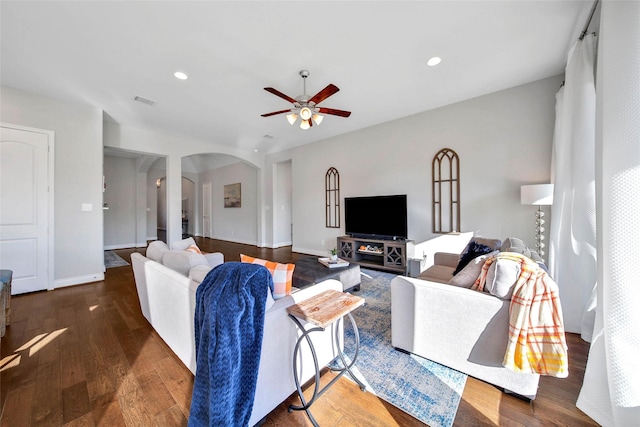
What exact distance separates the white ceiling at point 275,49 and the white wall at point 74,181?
267 mm

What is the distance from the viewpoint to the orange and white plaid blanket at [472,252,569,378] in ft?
4.00

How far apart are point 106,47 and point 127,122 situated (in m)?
2.48

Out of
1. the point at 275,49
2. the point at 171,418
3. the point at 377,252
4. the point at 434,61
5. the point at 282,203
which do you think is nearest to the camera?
the point at 171,418

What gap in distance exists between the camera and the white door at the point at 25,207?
3.05 m

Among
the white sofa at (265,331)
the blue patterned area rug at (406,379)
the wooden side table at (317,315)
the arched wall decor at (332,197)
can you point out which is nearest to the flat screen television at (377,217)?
the arched wall decor at (332,197)

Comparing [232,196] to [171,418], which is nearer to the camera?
[171,418]

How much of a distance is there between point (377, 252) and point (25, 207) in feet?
17.1

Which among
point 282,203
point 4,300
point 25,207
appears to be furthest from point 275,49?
point 282,203

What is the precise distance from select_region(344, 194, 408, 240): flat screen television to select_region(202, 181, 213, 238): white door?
6.30 metres

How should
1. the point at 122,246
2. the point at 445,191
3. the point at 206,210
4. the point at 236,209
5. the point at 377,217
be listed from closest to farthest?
the point at 445,191, the point at 377,217, the point at 122,246, the point at 236,209, the point at 206,210

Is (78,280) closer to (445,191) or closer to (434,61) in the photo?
(434,61)

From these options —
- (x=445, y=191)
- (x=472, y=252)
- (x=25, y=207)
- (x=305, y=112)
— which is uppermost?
(x=305, y=112)

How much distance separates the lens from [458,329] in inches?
60.9

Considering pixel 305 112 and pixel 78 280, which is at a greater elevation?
pixel 305 112
